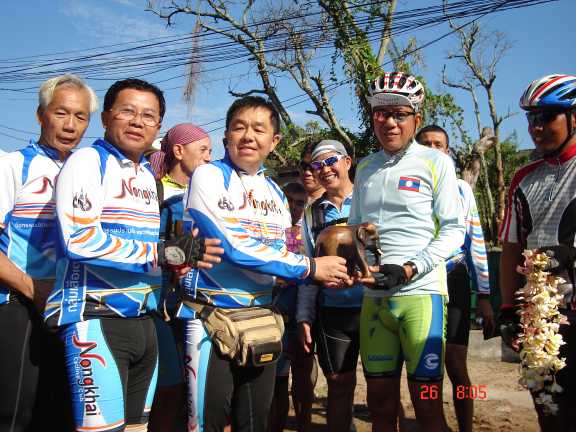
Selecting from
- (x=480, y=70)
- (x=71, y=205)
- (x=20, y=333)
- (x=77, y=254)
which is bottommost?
(x=20, y=333)

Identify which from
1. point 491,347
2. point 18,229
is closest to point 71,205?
point 18,229

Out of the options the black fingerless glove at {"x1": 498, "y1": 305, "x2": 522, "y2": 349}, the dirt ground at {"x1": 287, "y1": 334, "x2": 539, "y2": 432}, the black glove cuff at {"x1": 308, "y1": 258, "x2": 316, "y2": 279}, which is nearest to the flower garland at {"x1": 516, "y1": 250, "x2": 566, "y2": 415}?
the black fingerless glove at {"x1": 498, "y1": 305, "x2": 522, "y2": 349}

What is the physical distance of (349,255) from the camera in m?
3.14

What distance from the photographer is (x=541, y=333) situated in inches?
98.5

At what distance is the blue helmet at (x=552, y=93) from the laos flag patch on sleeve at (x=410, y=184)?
78cm

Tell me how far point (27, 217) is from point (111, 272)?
22.5 inches

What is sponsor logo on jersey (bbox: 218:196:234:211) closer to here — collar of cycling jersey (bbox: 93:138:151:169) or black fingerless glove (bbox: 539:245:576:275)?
collar of cycling jersey (bbox: 93:138:151:169)

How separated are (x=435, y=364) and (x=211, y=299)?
134 centimetres

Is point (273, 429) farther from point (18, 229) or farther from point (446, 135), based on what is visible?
point (446, 135)

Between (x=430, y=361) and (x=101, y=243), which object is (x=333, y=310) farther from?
(x=101, y=243)

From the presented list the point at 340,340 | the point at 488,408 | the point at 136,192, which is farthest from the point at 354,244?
the point at 488,408

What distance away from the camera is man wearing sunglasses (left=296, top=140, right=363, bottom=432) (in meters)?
3.93

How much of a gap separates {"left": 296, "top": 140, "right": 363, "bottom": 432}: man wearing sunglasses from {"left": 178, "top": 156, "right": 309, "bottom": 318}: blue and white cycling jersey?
110 centimetres

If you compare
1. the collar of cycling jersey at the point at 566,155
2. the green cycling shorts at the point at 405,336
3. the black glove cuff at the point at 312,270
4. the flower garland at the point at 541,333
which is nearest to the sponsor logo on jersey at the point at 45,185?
the black glove cuff at the point at 312,270
